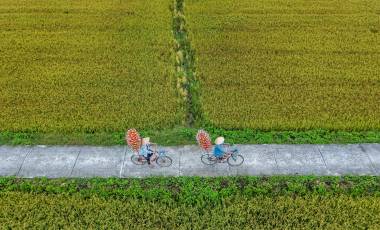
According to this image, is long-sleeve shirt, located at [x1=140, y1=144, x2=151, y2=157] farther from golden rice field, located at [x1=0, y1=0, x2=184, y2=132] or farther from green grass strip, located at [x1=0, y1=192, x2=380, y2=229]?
golden rice field, located at [x1=0, y1=0, x2=184, y2=132]

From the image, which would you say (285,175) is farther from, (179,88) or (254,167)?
(179,88)

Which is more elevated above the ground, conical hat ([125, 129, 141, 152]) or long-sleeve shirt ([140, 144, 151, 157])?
conical hat ([125, 129, 141, 152])

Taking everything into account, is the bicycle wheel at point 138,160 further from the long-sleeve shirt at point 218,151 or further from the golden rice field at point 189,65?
the long-sleeve shirt at point 218,151

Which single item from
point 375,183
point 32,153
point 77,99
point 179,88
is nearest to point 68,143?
point 32,153

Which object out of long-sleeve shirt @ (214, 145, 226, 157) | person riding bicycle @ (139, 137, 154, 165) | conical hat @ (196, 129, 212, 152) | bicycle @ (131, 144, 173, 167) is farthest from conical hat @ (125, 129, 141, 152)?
long-sleeve shirt @ (214, 145, 226, 157)

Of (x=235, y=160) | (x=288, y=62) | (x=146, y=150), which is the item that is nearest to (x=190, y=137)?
(x=235, y=160)

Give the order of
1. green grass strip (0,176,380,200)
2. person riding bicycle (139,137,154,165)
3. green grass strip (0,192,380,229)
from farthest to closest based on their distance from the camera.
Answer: person riding bicycle (139,137,154,165) < green grass strip (0,176,380,200) < green grass strip (0,192,380,229)

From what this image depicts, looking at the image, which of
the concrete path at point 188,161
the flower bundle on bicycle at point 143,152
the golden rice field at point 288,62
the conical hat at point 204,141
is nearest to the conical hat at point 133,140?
the flower bundle on bicycle at point 143,152
